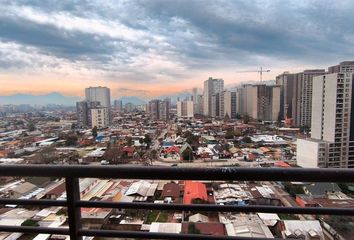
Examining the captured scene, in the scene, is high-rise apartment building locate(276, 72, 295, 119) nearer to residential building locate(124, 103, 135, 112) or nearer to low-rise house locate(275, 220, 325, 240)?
residential building locate(124, 103, 135, 112)

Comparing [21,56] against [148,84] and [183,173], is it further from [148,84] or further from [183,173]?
[183,173]

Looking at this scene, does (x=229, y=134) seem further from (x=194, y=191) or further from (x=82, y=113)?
(x=194, y=191)

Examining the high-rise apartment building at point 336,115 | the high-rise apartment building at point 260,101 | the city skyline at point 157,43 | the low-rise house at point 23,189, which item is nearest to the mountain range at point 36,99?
the city skyline at point 157,43

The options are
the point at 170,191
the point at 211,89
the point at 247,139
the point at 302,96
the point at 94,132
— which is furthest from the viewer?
the point at 211,89

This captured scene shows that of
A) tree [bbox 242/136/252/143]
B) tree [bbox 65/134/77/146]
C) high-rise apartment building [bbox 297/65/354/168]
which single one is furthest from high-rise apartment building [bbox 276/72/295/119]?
tree [bbox 65/134/77/146]

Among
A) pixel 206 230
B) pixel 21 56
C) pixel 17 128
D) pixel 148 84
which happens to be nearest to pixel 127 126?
pixel 148 84

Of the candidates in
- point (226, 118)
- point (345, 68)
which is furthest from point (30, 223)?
point (226, 118)
